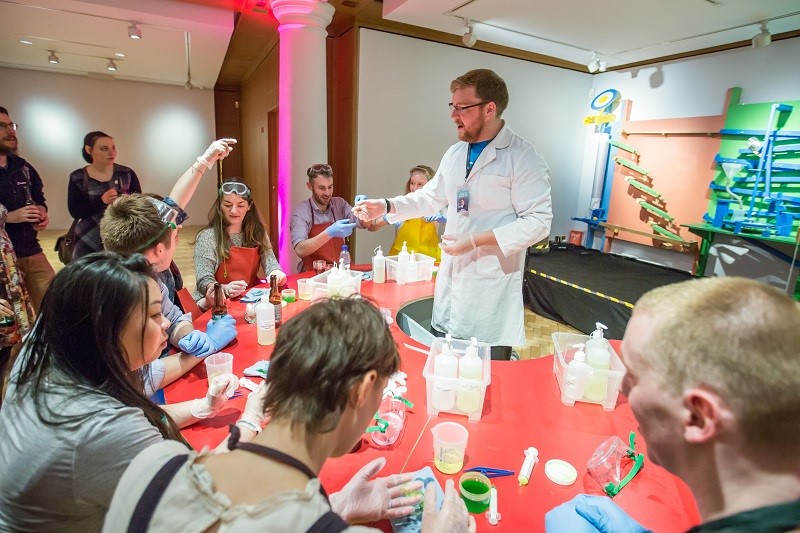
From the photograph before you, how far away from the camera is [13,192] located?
3129 mm

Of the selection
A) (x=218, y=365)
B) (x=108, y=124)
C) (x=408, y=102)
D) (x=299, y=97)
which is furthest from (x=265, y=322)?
(x=108, y=124)

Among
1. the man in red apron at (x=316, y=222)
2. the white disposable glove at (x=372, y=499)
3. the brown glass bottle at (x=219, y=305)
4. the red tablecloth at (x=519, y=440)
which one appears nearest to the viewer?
the white disposable glove at (x=372, y=499)

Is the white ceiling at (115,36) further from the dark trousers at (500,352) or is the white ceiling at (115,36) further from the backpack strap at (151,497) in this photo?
the backpack strap at (151,497)

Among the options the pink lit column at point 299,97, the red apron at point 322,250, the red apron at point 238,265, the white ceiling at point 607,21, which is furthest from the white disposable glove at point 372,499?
the white ceiling at point 607,21

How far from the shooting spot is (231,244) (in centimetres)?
284

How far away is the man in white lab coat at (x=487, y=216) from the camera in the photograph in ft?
7.32

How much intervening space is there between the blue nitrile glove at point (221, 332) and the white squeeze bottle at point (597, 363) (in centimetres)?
151

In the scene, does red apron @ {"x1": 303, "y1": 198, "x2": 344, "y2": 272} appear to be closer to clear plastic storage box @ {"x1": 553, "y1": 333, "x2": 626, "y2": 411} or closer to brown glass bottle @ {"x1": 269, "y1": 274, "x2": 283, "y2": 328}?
brown glass bottle @ {"x1": 269, "y1": 274, "x2": 283, "y2": 328}

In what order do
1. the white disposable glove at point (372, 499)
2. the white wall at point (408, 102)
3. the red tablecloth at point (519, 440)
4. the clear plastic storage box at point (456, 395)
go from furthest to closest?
the white wall at point (408, 102) → the clear plastic storage box at point (456, 395) → the red tablecloth at point (519, 440) → the white disposable glove at point (372, 499)

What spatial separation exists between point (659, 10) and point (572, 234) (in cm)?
349

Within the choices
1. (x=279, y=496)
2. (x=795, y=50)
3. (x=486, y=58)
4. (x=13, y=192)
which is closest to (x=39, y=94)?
(x=13, y=192)

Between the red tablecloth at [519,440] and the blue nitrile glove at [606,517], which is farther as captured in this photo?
the red tablecloth at [519,440]

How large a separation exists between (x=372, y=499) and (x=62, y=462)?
26.4 inches

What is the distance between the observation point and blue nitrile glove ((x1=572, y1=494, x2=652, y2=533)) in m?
0.98
